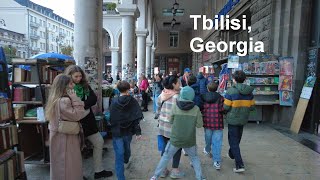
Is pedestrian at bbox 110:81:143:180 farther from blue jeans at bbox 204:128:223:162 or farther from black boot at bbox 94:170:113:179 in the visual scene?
blue jeans at bbox 204:128:223:162

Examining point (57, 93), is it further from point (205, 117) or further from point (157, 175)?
point (205, 117)

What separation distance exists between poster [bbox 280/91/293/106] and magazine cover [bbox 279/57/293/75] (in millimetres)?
566

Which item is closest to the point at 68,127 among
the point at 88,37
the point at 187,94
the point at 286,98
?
the point at 187,94

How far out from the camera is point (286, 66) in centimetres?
792

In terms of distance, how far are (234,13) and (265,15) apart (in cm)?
390

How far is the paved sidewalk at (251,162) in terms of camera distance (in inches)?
179

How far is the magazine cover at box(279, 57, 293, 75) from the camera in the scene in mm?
7848

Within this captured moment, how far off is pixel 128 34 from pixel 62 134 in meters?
9.91

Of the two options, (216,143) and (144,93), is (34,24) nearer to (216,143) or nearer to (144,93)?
(144,93)

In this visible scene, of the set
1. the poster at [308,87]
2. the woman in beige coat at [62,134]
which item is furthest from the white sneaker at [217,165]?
the poster at [308,87]

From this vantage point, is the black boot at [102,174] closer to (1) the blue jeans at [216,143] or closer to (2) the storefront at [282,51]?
(1) the blue jeans at [216,143]

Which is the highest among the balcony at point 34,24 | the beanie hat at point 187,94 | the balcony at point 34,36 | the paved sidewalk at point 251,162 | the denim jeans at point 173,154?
the balcony at point 34,24

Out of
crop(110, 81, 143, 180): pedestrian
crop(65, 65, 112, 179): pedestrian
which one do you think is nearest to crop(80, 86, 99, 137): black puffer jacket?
crop(65, 65, 112, 179): pedestrian

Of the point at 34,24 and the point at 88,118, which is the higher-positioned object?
the point at 34,24
